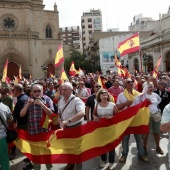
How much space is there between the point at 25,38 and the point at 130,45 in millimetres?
28926

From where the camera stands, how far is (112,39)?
56.8m

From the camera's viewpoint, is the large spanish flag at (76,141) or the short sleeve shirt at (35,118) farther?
the short sleeve shirt at (35,118)

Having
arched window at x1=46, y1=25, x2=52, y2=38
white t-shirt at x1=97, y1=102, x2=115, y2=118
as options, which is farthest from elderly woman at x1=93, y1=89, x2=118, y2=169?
arched window at x1=46, y1=25, x2=52, y2=38

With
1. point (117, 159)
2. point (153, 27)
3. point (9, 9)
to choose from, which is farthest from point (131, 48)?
point (153, 27)

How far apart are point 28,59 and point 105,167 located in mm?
35193

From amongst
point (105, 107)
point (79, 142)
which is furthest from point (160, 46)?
point (79, 142)

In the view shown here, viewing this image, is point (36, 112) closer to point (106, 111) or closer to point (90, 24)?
point (106, 111)

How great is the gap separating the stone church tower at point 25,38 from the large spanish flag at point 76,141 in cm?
3485

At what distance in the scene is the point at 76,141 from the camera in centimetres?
475

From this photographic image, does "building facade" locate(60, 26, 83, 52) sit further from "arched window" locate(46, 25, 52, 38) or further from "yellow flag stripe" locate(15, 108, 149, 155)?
"yellow flag stripe" locate(15, 108, 149, 155)

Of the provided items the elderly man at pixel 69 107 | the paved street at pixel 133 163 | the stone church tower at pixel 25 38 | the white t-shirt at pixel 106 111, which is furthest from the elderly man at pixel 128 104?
the stone church tower at pixel 25 38

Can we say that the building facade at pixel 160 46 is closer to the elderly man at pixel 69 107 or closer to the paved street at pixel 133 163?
the paved street at pixel 133 163

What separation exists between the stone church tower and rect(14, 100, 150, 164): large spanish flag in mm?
34854

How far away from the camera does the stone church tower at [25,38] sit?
126 ft
